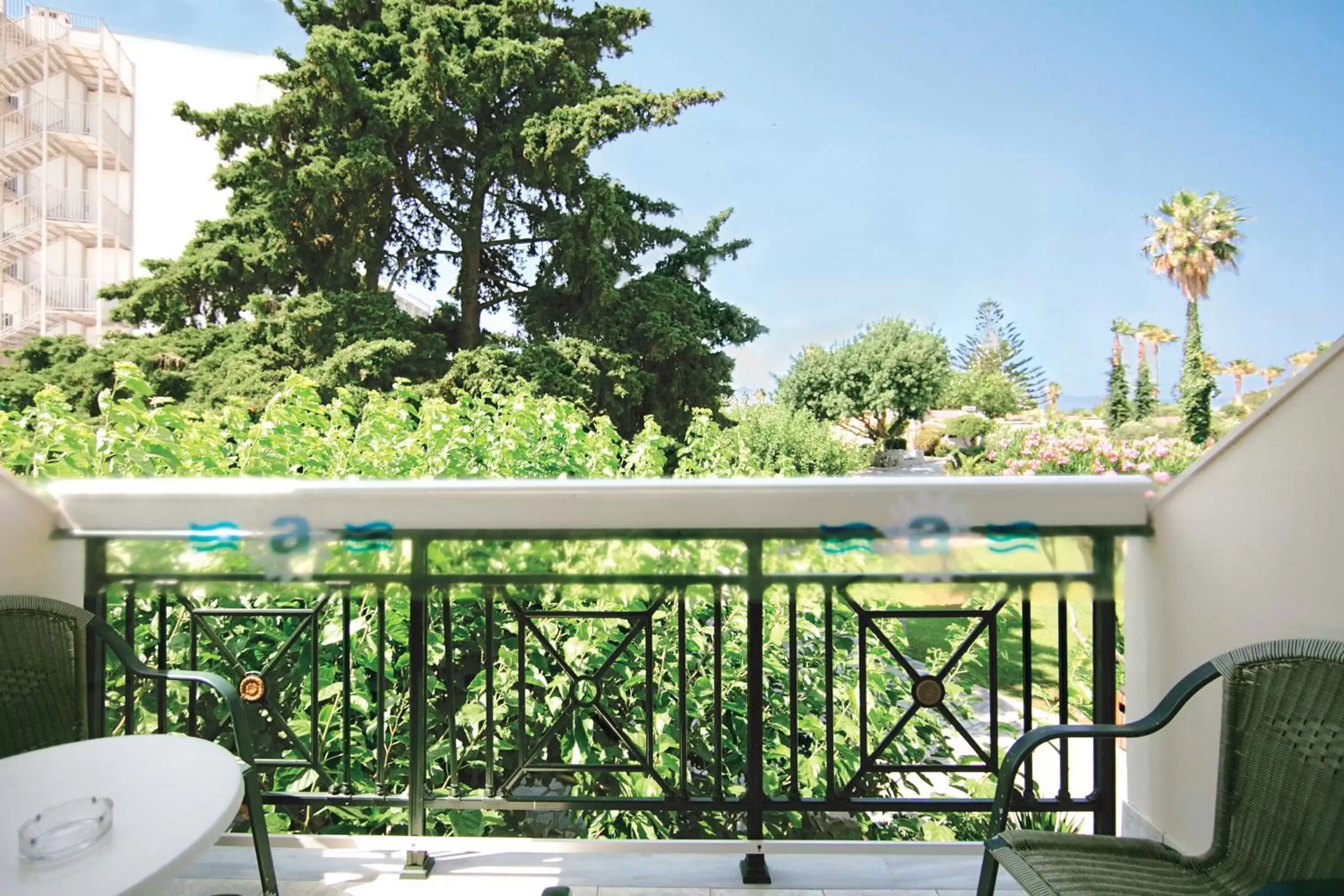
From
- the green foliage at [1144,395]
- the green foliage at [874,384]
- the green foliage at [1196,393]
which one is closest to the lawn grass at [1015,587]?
the green foliage at [1196,393]

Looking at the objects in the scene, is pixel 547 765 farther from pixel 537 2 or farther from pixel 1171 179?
pixel 1171 179

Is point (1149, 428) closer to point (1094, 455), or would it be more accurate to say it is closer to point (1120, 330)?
point (1120, 330)

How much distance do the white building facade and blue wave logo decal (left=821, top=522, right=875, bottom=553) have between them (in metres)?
13.7

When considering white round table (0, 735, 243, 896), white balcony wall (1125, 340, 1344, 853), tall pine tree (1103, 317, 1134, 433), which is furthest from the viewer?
tall pine tree (1103, 317, 1134, 433)

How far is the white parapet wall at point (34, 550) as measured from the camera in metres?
1.49

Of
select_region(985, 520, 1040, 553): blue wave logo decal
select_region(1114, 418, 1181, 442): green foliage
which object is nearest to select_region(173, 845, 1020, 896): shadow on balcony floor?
select_region(985, 520, 1040, 553): blue wave logo decal

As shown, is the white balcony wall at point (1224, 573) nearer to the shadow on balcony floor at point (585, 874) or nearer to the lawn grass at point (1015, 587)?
the lawn grass at point (1015, 587)

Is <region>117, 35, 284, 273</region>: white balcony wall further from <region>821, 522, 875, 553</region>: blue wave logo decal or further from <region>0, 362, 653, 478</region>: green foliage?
<region>821, 522, 875, 553</region>: blue wave logo decal

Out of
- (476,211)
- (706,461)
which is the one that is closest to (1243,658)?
(706,461)

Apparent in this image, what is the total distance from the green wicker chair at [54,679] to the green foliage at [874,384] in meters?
18.8

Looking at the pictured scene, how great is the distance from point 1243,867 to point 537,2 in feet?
52.6

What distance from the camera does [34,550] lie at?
1.55 meters

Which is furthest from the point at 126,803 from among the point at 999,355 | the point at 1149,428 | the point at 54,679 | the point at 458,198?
the point at 999,355

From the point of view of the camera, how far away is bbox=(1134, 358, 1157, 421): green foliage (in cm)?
1903
